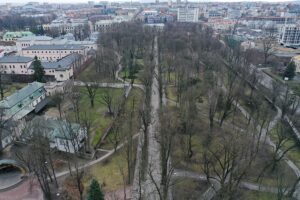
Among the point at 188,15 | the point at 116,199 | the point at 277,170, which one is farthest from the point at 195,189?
the point at 188,15

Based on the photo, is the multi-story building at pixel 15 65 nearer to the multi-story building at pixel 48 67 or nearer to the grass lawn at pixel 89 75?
the multi-story building at pixel 48 67

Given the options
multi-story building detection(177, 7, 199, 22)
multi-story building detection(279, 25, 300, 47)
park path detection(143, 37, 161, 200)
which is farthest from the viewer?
multi-story building detection(177, 7, 199, 22)

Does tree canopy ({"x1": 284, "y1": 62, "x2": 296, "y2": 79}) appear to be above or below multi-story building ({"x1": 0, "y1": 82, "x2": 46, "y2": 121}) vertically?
above

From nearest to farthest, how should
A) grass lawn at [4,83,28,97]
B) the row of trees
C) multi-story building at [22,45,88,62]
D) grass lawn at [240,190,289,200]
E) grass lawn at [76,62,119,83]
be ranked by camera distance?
1. the row of trees
2. grass lawn at [240,190,289,200]
3. grass lawn at [4,83,28,97]
4. grass lawn at [76,62,119,83]
5. multi-story building at [22,45,88,62]

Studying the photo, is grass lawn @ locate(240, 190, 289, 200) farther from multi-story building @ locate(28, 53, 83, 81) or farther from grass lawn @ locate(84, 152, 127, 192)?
multi-story building @ locate(28, 53, 83, 81)

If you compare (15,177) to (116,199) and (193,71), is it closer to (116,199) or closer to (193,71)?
(116,199)

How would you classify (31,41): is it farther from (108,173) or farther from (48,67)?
(108,173)

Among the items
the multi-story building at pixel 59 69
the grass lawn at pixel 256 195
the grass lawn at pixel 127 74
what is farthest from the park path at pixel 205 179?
the multi-story building at pixel 59 69

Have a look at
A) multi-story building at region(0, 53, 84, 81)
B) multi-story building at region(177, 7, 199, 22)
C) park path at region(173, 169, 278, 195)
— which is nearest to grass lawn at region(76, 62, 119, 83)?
multi-story building at region(0, 53, 84, 81)
